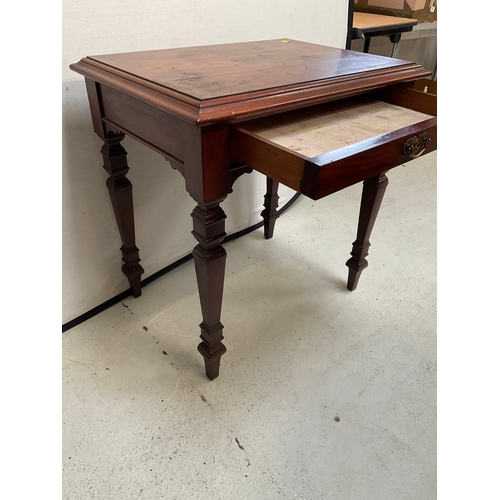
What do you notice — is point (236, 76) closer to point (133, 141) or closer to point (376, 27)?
point (133, 141)

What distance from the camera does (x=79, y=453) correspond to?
2.51ft

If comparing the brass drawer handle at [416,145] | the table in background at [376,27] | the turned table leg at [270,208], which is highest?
the table in background at [376,27]

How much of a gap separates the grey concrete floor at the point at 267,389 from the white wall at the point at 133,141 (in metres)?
0.11

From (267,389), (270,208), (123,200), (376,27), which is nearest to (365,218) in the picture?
(270,208)

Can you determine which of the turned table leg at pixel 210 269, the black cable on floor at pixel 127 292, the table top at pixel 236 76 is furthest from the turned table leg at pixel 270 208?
the turned table leg at pixel 210 269

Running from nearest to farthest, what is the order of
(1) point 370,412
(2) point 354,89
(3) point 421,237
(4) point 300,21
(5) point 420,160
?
(2) point 354,89
(1) point 370,412
(4) point 300,21
(3) point 421,237
(5) point 420,160

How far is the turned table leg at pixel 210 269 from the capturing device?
697 mm

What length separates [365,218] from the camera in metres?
1.04

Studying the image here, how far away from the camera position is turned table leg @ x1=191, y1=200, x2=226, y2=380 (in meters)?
0.70

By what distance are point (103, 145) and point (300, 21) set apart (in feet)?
2.38

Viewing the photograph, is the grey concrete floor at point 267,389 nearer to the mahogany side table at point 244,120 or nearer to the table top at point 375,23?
the mahogany side table at point 244,120

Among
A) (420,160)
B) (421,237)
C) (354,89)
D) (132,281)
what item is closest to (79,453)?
(132,281)

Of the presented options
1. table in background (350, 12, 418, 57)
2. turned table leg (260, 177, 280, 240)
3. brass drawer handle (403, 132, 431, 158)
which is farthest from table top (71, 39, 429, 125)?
table in background (350, 12, 418, 57)

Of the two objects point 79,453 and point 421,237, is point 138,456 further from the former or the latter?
point 421,237
